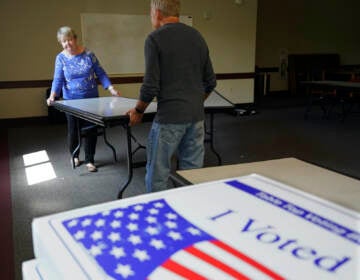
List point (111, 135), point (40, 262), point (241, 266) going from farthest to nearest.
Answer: point (111, 135), point (40, 262), point (241, 266)

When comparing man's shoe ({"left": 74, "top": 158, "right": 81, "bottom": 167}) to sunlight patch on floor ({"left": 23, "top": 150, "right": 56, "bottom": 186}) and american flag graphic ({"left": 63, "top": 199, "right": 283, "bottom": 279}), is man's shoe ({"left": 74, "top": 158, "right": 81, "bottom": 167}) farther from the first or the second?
american flag graphic ({"left": 63, "top": 199, "right": 283, "bottom": 279})

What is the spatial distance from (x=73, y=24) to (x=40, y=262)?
6.34 metres

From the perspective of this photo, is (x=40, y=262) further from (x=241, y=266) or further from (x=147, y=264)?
(x=241, y=266)

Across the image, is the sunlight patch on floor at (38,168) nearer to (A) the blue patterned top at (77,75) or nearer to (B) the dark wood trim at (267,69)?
(A) the blue patterned top at (77,75)

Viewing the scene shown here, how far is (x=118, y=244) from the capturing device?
0.68 meters

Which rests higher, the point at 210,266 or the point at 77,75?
the point at 77,75

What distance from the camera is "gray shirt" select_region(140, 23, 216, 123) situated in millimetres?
1930

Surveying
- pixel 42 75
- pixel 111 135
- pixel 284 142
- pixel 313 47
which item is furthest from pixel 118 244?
pixel 313 47

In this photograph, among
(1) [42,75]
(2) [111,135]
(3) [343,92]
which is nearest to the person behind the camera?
(2) [111,135]

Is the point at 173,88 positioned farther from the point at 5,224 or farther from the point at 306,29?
the point at 306,29

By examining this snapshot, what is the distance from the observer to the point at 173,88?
80.0 inches

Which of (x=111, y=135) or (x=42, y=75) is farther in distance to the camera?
(x=42, y=75)

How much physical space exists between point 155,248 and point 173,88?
145 cm

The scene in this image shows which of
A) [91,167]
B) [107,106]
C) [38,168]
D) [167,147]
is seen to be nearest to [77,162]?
[91,167]
